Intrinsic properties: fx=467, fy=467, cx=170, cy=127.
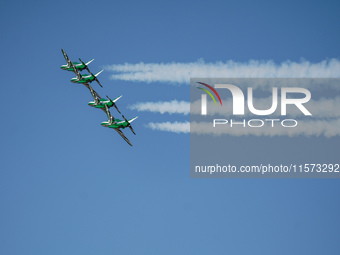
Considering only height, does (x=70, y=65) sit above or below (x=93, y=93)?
above

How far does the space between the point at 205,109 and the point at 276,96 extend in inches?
249

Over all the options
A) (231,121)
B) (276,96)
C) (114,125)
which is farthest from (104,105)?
(276,96)

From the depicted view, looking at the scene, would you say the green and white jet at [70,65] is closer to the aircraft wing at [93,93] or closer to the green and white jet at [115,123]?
the aircraft wing at [93,93]

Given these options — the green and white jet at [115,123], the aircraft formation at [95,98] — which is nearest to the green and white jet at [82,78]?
the aircraft formation at [95,98]

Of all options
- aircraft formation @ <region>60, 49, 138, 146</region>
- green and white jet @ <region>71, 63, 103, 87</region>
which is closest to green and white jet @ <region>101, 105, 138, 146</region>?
aircraft formation @ <region>60, 49, 138, 146</region>

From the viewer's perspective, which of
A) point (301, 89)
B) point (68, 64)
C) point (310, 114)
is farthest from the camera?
point (68, 64)

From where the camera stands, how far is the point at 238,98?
1626 inches

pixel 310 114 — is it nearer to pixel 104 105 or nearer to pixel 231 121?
pixel 231 121

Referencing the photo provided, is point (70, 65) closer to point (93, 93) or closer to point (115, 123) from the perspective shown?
point (93, 93)

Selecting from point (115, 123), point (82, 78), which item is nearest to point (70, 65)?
point (82, 78)

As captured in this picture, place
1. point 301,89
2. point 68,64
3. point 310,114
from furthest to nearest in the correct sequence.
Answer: point 68,64 < point 301,89 < point 310,114

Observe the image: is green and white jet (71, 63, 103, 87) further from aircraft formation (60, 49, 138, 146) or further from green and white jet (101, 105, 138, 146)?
green and white jet (101, 105, 138, 146)

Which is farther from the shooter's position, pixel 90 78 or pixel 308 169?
pixel 90 78

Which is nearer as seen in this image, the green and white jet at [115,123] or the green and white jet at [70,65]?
the green and white jet at [115,123]
